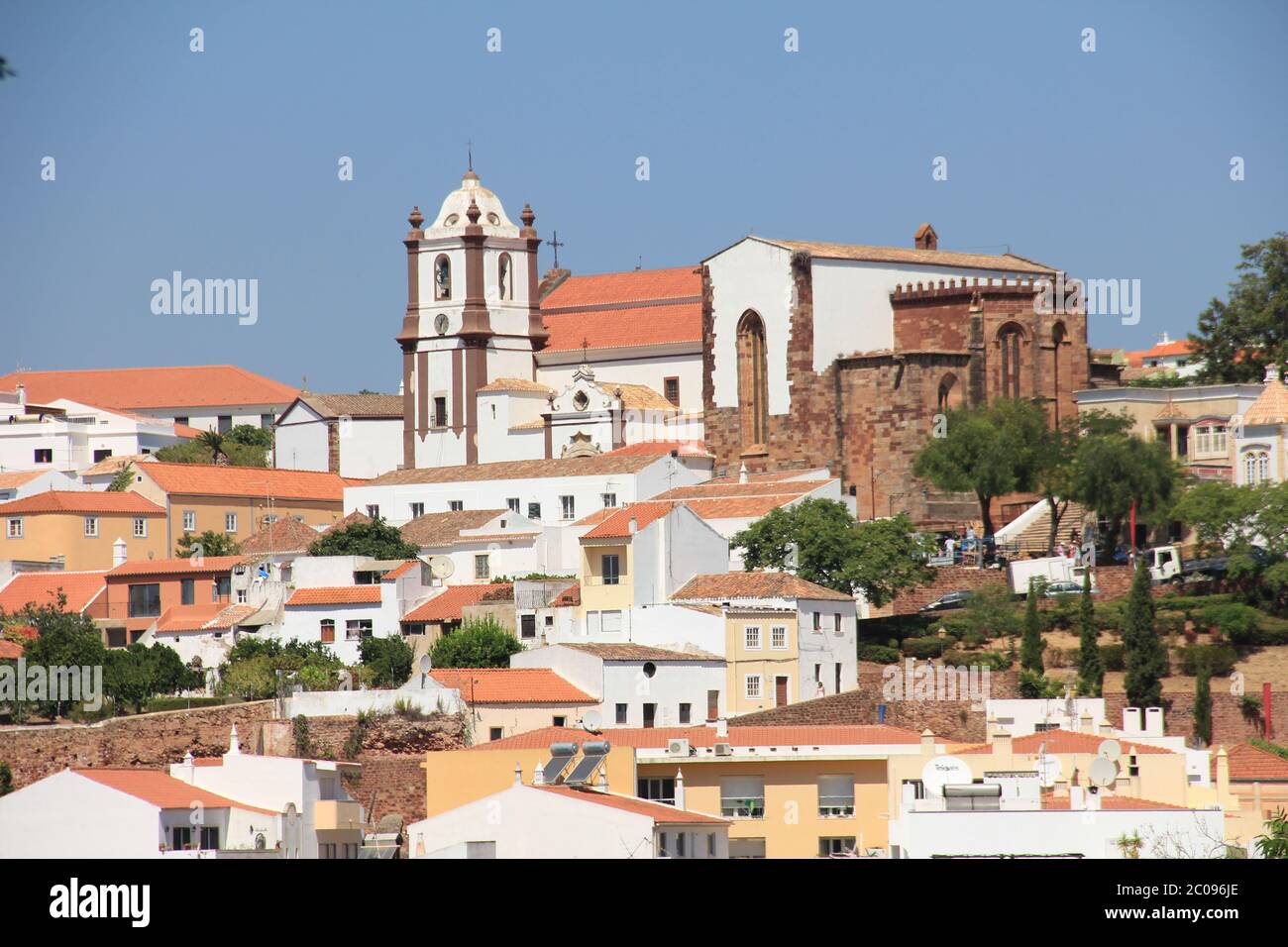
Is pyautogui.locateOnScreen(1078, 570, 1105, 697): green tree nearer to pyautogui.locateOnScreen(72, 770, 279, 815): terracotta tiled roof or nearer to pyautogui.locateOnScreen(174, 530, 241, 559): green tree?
pyautogui.locateOnScreen(72, 770, 279, 815): terracotta tiled roof

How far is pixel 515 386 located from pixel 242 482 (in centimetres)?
1044

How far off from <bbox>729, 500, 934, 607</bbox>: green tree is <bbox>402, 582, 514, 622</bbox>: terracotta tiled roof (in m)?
6.59

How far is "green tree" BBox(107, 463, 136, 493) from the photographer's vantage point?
89.9 m

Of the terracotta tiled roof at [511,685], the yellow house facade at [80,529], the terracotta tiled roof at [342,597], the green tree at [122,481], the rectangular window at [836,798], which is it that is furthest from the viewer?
the green tree at [122,481]

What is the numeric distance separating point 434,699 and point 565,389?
32723mm

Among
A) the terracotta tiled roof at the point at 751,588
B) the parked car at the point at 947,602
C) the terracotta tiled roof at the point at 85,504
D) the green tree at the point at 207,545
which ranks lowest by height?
the parked car at the point at 947,602

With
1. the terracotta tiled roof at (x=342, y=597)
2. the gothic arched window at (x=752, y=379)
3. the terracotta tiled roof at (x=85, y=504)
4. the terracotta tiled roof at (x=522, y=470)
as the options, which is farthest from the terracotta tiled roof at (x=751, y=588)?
the terracotta tiled roof at (x=85, y=504)

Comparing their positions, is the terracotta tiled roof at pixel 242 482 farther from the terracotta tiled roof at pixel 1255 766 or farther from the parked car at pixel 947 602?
the terracotta tiled roof at pixel 1255 766

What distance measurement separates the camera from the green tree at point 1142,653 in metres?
60.8

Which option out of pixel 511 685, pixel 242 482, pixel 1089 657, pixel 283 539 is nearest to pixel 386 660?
pixel 511 685

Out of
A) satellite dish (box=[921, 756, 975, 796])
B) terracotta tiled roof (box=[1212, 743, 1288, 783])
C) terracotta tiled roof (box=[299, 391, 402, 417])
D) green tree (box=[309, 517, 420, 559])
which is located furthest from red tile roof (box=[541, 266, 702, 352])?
satellite dish (box=[921, 756, 975, 796])

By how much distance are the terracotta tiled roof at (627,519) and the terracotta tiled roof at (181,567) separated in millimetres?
11585

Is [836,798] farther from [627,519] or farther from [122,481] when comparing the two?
[122,481]

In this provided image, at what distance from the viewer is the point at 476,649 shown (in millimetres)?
A: 64562
